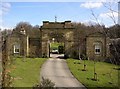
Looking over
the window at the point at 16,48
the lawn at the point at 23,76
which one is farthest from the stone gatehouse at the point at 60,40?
the lawn at the point at 23,76

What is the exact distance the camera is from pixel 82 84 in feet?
55.5

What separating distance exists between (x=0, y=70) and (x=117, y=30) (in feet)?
24.5

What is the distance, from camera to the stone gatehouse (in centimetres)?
3228

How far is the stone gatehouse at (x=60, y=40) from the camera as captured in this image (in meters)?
32.3

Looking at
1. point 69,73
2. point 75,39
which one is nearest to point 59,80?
point 69,73

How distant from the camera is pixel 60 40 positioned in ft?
112

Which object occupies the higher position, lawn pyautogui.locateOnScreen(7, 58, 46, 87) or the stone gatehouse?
the stone gatehouse

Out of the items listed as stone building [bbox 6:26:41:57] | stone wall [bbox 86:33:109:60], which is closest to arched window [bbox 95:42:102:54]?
stone wall [bbox 86:33:109:60]

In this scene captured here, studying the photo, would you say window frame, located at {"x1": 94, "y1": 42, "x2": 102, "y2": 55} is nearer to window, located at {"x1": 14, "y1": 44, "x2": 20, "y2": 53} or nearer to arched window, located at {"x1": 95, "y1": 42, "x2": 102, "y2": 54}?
arched window, located at {"x1": 95, "y1": 42, "x2": 102, "y2": 54}

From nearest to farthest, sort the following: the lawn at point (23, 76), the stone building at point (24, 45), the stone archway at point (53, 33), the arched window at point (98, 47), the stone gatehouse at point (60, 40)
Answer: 1. the lawn at point (23, 76)
2. the stone building at point (24, 45)
3. the stone gatehouse at point (60, 40)
4. the arched window at point (98, 47)
5. the stone archway at point (53, 33)

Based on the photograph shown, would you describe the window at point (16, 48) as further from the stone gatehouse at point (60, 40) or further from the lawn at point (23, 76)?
the lawn at point (23, 76)

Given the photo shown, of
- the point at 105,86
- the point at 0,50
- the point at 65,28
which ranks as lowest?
the point at 105,86

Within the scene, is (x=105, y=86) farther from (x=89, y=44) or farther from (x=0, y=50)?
(x=89, y=44)

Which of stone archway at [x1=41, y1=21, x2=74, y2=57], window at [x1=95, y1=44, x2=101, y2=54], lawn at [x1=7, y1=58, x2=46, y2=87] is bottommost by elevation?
lawn at [x1=7, y1=58, x2=46, y2=87]
